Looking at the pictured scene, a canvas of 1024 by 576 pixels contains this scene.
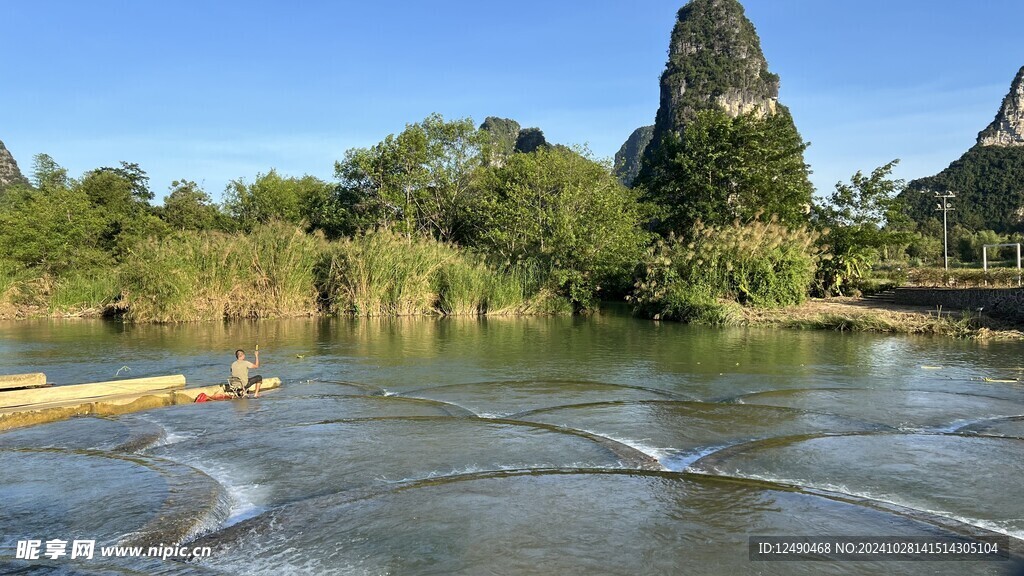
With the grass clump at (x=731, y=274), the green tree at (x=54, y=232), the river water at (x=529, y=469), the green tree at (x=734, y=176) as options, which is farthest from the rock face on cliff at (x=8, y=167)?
the river water at (x=529, y=469)

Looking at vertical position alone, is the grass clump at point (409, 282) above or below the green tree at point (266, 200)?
below

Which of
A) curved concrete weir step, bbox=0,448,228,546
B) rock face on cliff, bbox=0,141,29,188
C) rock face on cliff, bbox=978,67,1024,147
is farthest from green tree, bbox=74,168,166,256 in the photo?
rock face on cliff, bbox=978,67,1024,147

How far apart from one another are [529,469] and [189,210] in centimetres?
3565

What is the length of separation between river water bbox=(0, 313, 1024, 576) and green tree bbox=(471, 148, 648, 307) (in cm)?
1373

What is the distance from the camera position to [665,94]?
90438 mm

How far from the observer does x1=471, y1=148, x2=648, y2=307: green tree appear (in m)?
25.7

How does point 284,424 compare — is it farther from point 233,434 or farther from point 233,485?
point 233,485

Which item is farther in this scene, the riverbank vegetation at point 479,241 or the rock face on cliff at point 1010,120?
the rock face on cliff at point 1010,120

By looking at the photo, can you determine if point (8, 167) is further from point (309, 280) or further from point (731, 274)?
point (731, 274)

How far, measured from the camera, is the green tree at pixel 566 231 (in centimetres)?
2566

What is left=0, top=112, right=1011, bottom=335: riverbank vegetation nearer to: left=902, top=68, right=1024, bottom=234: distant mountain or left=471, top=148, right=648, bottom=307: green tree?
left=471, top=148, right=648, bottom=307: green tree

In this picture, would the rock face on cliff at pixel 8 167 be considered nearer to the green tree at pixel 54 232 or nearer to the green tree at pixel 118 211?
the green tree at pixel 118 211

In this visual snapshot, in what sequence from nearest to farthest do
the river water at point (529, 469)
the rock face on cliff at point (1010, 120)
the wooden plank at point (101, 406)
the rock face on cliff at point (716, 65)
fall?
the river water at point (529, 469), the wooden plank at point (101, 406), the rock face on cliff at point (716, 65), the rock face on cliff at point (1010, 120)

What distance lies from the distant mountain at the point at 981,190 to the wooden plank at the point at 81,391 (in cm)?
6441
